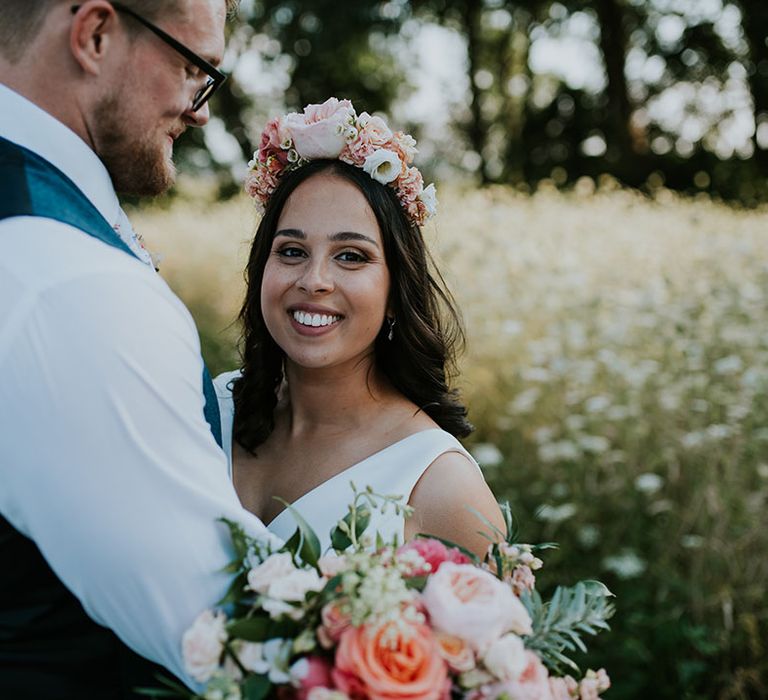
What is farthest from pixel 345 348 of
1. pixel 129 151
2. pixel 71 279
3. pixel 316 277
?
pixel 71 279

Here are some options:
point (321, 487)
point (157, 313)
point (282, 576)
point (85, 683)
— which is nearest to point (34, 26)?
point (157, 313)

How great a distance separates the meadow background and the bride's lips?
3.05 ft

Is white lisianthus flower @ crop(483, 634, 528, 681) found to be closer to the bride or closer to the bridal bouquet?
the bridal bouquet

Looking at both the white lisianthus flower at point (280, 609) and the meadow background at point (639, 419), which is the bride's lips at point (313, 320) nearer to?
the meadow background at point (639, 419)

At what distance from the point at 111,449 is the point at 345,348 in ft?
4.47

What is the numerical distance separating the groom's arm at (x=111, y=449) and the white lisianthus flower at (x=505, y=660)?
47cm

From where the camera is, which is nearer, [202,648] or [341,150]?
[202,648]

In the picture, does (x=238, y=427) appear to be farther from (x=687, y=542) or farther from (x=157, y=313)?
(x=687, y=542)

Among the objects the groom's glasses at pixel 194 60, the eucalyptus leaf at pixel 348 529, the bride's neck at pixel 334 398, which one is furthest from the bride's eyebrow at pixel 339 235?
the eucalyptus leaf at pixel 348 529

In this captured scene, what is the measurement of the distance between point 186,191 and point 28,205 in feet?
94.9

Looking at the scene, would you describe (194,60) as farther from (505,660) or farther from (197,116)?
(505,660)

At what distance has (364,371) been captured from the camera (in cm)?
284

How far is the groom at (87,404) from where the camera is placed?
1.29m

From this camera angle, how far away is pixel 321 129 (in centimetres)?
266
